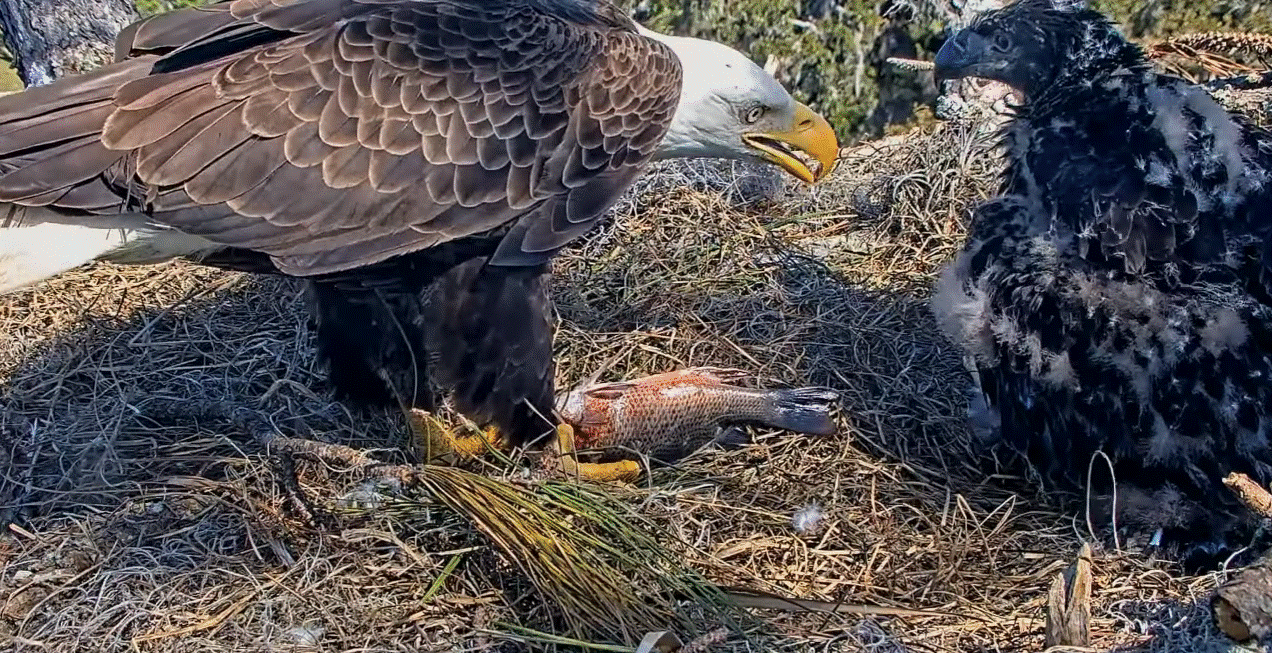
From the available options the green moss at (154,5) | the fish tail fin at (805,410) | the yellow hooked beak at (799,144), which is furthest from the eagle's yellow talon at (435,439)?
the green moss at (154,5)

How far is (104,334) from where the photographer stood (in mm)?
3871

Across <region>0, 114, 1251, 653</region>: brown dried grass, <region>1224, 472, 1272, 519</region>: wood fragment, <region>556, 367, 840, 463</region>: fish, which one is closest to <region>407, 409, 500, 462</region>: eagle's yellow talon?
<region>0, 114, 1251, 653</region>: brown dried grass

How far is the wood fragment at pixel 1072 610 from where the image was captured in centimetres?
223

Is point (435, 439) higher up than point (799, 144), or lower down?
lower down

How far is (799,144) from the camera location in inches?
138

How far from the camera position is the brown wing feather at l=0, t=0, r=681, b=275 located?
9.09 ft

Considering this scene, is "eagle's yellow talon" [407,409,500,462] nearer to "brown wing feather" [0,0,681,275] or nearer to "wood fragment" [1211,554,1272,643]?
"brown wing feather" [0,0,681,275]

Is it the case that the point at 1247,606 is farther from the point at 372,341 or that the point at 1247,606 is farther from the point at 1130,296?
the point at 372,341

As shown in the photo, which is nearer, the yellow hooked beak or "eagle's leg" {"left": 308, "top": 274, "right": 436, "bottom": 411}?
"eagle's leg" {"left": 308, "top": 274, "right": 436, "bottom": 411}

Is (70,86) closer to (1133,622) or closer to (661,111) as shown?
(661,111)

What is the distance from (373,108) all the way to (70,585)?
1391 mm

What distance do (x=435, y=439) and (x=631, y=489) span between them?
0.54 m

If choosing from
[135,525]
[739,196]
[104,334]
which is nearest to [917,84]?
[739,196]

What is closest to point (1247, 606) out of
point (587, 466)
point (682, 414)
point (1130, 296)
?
point (1130, 296)
